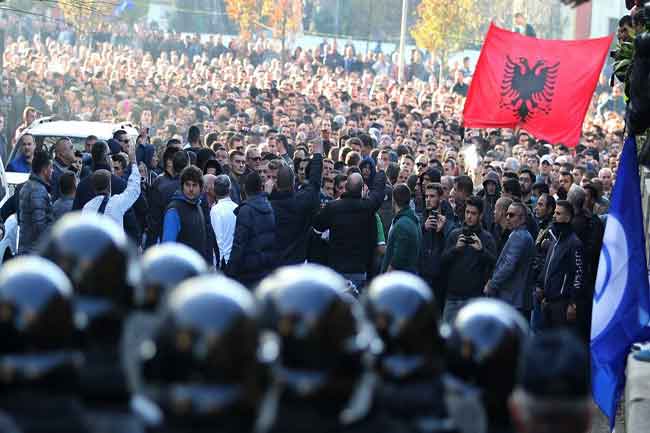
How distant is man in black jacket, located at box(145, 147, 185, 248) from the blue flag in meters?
4.48

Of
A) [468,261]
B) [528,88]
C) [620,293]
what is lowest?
[468,261]

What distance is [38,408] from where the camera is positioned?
2.80m

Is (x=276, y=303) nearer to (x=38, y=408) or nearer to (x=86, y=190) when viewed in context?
(x=38, y=408)

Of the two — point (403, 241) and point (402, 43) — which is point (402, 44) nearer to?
point (402, 43)

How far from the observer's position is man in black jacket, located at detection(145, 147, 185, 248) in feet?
40.5

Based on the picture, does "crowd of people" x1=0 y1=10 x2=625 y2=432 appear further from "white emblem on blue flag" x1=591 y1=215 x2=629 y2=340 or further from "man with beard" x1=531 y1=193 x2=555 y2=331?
"white emblem on blue flag" x1=591 y1=215 x2=629 y2=340

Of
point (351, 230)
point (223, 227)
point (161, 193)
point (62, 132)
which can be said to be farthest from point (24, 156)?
point (351, 230)

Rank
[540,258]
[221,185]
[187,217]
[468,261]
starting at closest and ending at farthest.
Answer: [187,217], [468,261], [221,185], [540,258]

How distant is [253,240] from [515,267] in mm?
1891

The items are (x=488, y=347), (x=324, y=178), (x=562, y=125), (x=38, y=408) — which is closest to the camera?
(x=38, y=408)

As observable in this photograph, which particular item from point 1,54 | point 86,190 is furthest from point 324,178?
point 1,54

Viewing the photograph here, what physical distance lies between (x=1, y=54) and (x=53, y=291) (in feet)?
64.6

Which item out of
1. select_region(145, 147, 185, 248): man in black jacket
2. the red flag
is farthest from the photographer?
the red flag

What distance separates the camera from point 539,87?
1652cm
